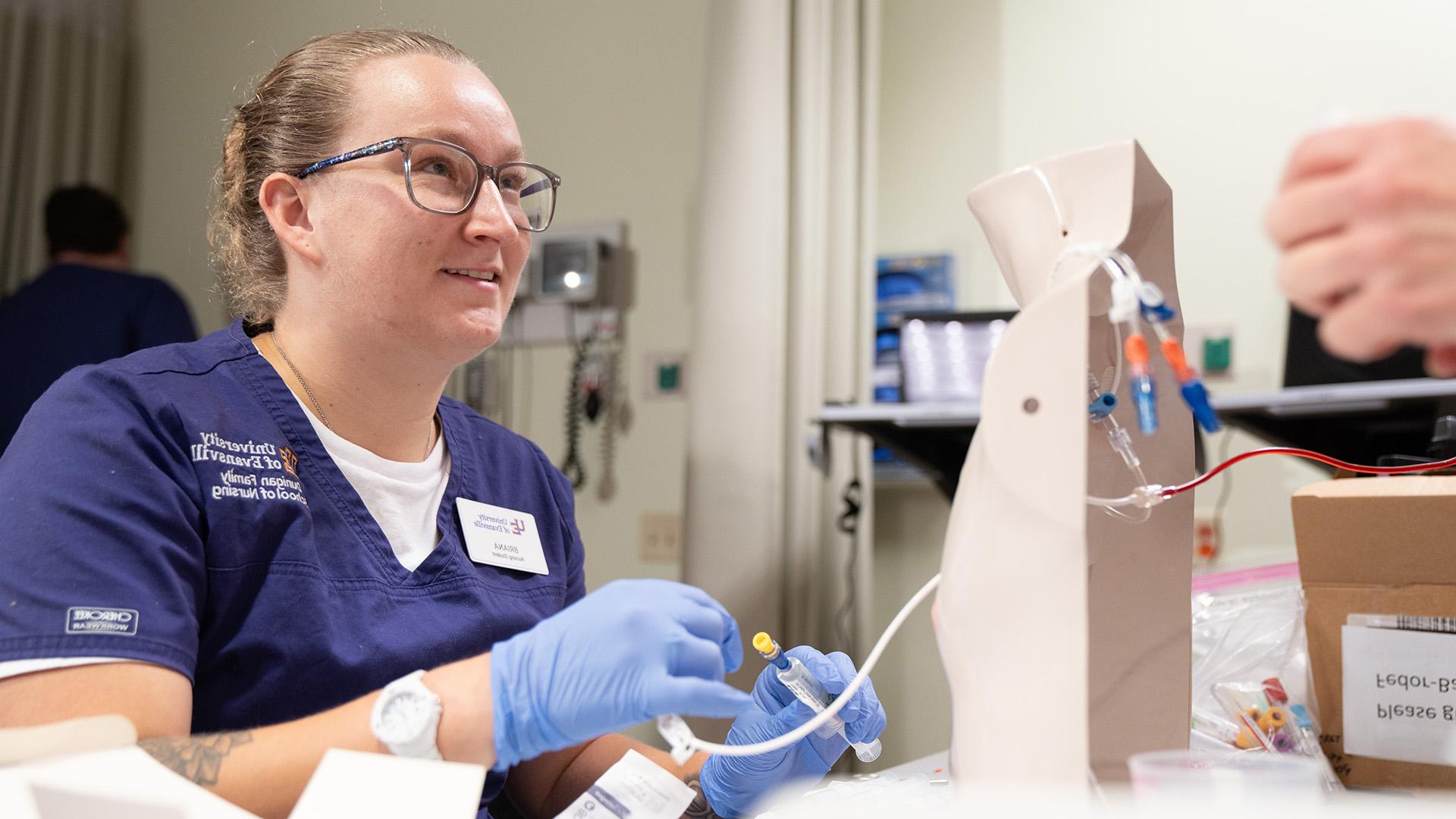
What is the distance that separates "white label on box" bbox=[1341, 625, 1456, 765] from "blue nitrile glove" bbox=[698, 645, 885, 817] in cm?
49

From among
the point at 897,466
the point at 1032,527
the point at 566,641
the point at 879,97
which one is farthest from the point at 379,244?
the point at 879,97

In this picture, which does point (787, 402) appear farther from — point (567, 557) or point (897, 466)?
point (567, 557)

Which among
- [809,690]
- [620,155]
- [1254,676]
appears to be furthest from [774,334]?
[809,690]

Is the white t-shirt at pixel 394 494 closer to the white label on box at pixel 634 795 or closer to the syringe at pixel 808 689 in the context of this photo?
the white label on box at pixel 634 795

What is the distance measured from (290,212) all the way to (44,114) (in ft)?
9.51

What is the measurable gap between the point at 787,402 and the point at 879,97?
36.7 inches

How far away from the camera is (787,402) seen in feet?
8.08

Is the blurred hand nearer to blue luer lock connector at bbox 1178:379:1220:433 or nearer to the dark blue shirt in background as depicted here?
blue luer lock connector at bbox 1178:379:1220:433

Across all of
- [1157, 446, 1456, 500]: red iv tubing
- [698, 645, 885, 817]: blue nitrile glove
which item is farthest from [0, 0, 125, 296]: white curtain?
[1157, 446, 1456, 500]: red iv tubing

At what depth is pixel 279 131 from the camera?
4.17 feet

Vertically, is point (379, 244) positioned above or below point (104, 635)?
above

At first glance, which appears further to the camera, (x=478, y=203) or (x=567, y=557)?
(x=567, y=557)

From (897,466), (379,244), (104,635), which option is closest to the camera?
(104,635)

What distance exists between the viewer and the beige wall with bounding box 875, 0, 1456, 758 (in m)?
2.44
